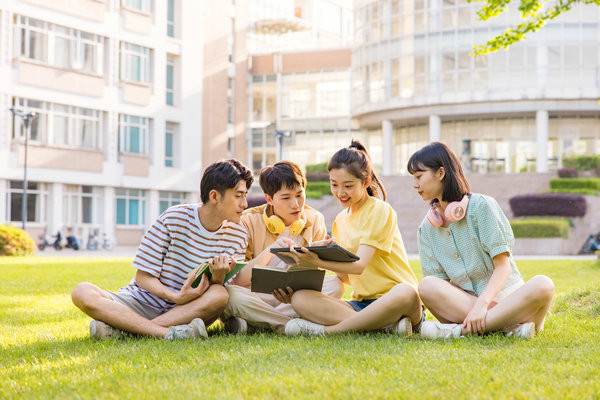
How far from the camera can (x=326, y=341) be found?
5121 millimetres

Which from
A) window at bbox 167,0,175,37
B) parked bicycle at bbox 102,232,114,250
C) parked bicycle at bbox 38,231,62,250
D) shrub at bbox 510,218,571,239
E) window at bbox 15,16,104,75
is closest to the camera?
shrub at bbox 510,218,571,239

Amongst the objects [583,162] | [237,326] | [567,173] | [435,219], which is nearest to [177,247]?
[237,326]

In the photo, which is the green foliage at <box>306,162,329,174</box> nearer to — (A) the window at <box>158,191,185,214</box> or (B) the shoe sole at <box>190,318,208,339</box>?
(A) the window at <box>158,191,185,214</box>

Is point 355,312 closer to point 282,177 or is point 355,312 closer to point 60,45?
point 282,177

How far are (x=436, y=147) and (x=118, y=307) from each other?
242 cm

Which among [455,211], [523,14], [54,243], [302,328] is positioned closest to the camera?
[455,211]

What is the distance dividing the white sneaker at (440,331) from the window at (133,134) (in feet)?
101

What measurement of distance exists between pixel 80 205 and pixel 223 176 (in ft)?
93.7

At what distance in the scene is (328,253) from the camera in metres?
5.12

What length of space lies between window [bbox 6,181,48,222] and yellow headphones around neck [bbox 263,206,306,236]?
25.6 m

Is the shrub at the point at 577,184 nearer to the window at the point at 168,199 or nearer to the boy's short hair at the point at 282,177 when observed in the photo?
the window at the point at 168,199

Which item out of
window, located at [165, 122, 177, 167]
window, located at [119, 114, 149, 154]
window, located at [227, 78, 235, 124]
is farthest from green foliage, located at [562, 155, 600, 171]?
window, located at [119, 114, 149, 154]

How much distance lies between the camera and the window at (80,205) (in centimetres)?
3212

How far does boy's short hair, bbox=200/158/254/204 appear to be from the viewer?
17.9 ft
